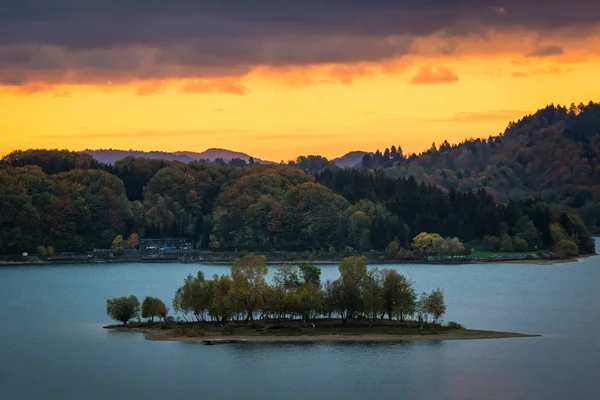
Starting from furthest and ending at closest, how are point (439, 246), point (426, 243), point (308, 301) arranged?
point (426, 243)
point (439, 246)
point (308, 301)

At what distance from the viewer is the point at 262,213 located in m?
154

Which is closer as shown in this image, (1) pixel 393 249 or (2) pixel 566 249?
(2) pixel 566 249

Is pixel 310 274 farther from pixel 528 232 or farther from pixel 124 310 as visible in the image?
pixel 528 232

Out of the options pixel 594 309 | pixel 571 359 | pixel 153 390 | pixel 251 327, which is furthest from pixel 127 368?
pixel 594 309

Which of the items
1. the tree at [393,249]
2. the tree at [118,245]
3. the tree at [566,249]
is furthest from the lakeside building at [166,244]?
the tree at [566,249]

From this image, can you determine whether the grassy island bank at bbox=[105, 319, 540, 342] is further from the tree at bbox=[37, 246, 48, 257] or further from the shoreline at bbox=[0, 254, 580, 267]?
the tree at bbox=[37, 246, 48, 257]

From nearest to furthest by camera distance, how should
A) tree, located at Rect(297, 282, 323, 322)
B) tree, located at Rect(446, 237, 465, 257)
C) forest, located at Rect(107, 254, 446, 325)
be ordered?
tree, located at Rect(297, 282, 323, 322) → forest, located at Rect(107, 254, 446, 325) → tree, located at Rect(446, 237, 465, 257)

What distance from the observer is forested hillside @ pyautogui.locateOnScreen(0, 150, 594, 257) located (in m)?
147

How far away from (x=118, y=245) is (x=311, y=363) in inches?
3815

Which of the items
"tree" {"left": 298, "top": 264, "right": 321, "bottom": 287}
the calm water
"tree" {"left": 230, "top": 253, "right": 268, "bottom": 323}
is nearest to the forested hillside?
the calm water

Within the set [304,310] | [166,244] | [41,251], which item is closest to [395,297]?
[304,310]

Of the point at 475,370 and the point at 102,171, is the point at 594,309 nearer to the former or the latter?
the point at 475,370

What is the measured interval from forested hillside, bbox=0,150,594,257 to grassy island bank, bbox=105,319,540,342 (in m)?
74.3

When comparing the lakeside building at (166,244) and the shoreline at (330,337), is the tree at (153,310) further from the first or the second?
the lakeside building at (166,244)
